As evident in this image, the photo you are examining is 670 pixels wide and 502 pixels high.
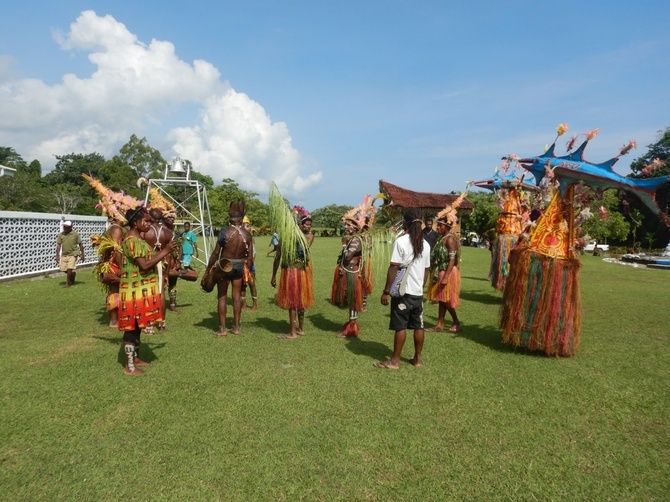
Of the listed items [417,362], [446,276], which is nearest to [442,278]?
[446,276]

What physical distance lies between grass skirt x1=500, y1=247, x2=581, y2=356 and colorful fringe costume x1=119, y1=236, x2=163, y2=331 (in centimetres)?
469

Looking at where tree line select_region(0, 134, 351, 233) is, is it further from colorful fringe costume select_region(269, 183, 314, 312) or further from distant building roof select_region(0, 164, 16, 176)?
colorful fringe costume select_region(269, 183, 314, 312)

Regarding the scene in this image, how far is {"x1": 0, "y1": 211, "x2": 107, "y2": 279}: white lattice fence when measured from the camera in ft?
37.3

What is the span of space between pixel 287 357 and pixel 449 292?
302cm

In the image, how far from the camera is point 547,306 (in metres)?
5.68

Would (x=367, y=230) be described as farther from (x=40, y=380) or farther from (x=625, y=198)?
(x=40, y=380)

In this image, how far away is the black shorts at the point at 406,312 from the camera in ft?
16.8

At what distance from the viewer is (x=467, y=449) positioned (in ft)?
11.3

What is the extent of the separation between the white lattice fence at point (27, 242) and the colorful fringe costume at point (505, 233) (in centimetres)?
1266

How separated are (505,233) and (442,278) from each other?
4387mm

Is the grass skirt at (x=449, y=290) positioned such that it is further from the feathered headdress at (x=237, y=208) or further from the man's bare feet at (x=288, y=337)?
the feathered headdress at (x=237, y=208)

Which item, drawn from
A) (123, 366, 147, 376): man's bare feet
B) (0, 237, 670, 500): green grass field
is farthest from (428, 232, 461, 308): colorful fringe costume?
(123, 366, 147, 376): man's bare feet

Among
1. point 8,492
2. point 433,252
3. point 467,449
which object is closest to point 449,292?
point 433,252

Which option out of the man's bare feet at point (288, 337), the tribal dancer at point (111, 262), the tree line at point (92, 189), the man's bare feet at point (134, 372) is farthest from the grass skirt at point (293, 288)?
the tree line at point (92, 189)
